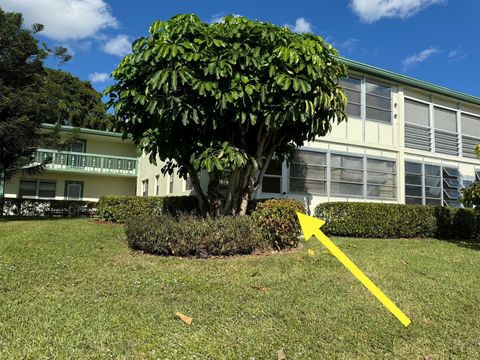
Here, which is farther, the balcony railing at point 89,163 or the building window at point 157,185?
the balcony railing at point 89,163

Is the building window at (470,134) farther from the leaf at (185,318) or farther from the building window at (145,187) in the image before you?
the leaf at (185,318)

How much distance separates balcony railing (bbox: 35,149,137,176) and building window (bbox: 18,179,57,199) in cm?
177

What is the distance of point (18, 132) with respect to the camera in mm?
13891

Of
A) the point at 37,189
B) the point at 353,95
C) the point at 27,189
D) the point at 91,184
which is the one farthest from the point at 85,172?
the point at 353,95

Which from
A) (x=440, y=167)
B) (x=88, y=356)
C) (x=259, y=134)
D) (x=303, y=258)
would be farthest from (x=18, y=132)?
(x=440, y=167)

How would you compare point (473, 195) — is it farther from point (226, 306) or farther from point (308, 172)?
point (226, 306)

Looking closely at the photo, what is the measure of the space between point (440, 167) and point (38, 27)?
16.6 m

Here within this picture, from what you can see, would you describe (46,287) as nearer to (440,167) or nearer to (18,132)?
(18,132)

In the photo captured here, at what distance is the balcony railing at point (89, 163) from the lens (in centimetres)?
2202

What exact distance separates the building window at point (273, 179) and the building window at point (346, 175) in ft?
6.66

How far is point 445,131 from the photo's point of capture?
16.3 metres

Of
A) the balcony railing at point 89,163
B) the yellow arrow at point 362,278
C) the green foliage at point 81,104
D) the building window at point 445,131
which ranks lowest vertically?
the yellow arrow at point 362,278

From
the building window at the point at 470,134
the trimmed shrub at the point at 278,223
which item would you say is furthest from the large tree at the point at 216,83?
the building window at the point at 470,134

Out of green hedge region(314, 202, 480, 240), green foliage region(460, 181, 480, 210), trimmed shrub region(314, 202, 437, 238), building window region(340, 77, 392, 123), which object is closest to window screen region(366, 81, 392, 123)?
building window region(340, 77, 392, 123)
